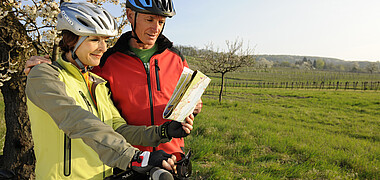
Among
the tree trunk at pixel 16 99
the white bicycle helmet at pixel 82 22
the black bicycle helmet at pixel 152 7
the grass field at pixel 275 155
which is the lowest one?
the grass field at pixel 275 155

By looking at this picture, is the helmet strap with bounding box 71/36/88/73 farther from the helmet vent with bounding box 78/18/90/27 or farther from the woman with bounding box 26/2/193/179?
the helmet vent with bounding box 78/18/90/27

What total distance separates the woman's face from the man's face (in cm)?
50

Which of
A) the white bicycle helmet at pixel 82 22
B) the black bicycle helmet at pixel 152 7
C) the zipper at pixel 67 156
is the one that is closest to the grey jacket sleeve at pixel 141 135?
the zipper at pixel 67 156

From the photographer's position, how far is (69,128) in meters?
1.53

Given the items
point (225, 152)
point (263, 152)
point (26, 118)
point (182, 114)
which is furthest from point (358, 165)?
point (26, 118)

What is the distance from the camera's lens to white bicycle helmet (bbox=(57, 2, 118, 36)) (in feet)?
6.41

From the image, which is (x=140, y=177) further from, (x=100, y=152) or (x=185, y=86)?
(x=185, y=86)

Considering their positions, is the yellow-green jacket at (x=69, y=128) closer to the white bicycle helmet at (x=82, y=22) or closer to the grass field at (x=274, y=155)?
the white bicycle helmet at (x=82, y=22)

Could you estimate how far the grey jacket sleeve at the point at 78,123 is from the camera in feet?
5.03

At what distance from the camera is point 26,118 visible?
446cm

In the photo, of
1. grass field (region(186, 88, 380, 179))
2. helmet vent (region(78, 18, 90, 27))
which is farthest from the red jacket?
grass field (region(186, 88, 380, 179))

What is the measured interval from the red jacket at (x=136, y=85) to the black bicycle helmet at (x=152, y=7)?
40 cm

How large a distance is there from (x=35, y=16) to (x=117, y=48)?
258 centimetres

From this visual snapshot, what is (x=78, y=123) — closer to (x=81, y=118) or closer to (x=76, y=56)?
(x=81, y=118)
